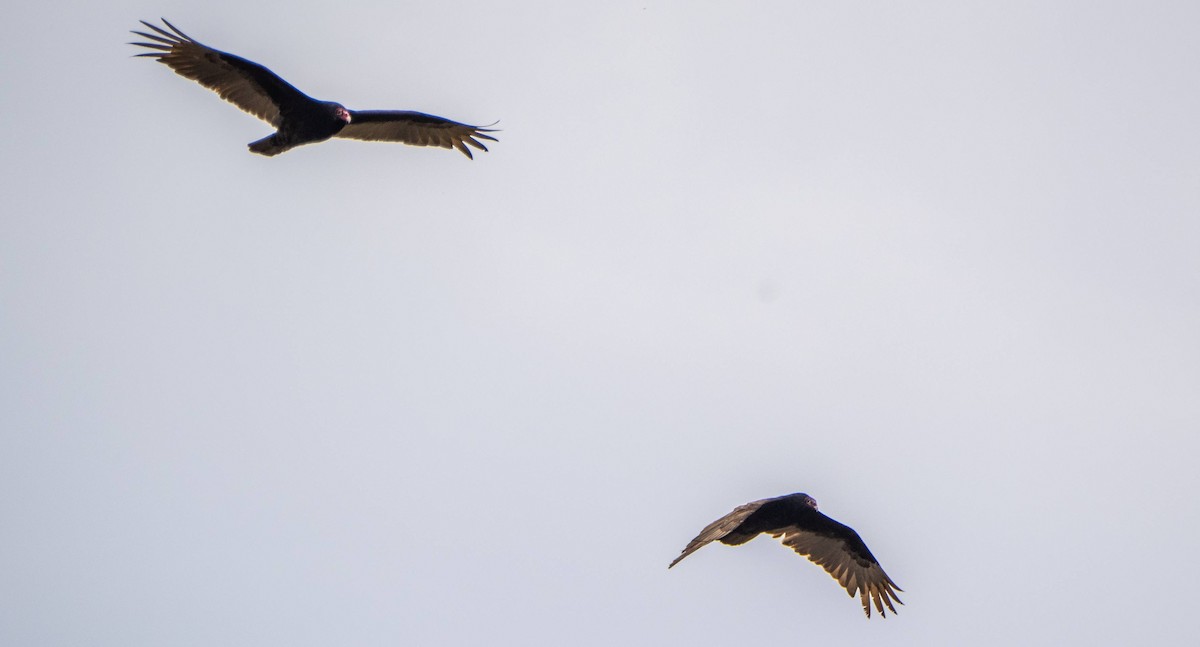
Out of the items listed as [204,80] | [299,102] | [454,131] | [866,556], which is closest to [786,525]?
[866,556]

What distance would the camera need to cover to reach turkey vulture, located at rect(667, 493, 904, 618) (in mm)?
18391

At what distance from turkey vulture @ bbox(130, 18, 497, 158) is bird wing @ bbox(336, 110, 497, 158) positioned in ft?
0.05

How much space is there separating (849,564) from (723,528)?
2.89m

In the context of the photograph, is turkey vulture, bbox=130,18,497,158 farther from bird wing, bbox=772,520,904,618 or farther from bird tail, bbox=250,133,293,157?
bird wing, bbox=772,520,904,618

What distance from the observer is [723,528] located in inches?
690

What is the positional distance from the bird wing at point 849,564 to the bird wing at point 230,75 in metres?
9.06

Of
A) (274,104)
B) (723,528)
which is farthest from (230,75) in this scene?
(723,528)

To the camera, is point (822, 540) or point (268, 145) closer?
point (268, 145)

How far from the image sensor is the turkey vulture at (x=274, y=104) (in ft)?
59.1

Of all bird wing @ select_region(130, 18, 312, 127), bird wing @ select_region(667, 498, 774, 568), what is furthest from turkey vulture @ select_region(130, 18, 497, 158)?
bird wing @ select_region(667, 498, 774, 568)

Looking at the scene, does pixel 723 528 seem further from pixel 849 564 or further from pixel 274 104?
pixel 274 104

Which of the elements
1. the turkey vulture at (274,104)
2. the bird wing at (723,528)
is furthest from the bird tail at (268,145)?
the bird wing at (723,528)

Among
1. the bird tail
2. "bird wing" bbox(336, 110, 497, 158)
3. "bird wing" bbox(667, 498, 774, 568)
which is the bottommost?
"bird wing" bbox(667, 498, 774, 568)

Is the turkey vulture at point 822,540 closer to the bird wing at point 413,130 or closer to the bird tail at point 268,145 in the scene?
the bird wing at point 413,130
